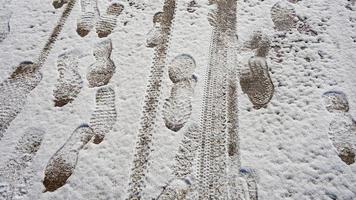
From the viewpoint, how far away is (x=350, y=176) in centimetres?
158

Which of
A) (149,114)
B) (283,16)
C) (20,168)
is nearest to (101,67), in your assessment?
(149,114)

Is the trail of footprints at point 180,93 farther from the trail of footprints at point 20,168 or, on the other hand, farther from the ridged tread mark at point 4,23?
the ridged tread mark at point 4,23

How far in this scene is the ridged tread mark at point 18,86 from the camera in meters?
1.90

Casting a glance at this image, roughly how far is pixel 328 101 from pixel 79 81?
1.46 m

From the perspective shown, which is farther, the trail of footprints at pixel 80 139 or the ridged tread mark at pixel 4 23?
the ridged tread mark at pixel 4 23

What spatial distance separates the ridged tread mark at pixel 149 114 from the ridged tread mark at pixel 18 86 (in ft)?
2.34

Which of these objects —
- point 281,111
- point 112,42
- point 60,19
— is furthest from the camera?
point 60,19

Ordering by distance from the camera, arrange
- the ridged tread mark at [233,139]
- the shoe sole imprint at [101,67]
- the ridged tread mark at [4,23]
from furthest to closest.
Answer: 1. the ridged tread mark at [4,23]
2. the shoe sole imprint at [101,67]
3. the ridged tread mark at [233,139]

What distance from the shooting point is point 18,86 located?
79.1 inches

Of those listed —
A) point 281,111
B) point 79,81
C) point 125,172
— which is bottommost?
point 125,172

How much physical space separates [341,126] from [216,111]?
661mm

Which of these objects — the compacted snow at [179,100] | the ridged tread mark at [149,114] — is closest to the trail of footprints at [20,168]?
the compacted snow at [179,100]

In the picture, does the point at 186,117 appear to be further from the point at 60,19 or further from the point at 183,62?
the point at 60,19

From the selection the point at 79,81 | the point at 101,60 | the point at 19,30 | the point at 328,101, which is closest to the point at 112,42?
the point at 101,60
